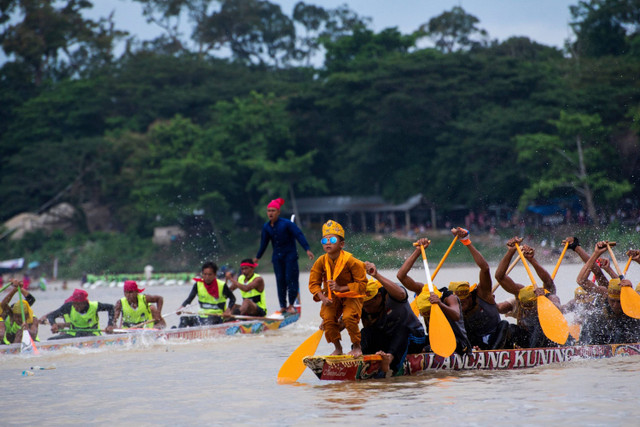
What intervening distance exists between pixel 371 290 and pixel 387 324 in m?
0.39

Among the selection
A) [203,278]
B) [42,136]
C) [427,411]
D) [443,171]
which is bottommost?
[427,411]

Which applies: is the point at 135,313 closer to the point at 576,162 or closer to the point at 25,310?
the point at 25,310

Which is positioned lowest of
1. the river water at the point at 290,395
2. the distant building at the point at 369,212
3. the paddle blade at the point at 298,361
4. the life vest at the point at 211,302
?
the river water at the point at 290,395

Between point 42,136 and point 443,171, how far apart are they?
29196 mm

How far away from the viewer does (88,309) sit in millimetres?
12383

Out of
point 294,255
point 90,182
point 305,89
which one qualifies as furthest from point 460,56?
point 294,255

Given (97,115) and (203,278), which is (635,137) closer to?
(203,278)

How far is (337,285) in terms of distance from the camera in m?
7.98

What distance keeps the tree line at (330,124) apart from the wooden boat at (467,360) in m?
26.9

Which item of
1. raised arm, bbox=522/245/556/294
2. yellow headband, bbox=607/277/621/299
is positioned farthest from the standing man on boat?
yellow headband, bbox=607/277/621/299

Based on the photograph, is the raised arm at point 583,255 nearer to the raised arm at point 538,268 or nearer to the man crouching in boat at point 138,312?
the raised arm at point 538,268

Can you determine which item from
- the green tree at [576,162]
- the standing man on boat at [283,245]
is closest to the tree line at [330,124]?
the green tree at [576,162]

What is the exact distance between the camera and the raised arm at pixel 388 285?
7770 millimetres

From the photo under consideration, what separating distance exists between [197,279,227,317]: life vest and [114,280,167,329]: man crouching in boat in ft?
2.44
